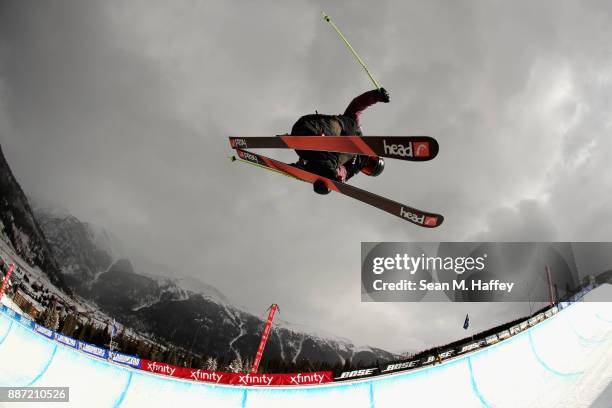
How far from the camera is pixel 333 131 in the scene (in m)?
7.77

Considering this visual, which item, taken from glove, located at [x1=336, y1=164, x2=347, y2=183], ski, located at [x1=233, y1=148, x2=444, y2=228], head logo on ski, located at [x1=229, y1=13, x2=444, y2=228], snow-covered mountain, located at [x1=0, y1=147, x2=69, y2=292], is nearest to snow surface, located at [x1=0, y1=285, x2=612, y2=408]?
ski, located at [x1=233, y1=148, x2=444, y2=228]

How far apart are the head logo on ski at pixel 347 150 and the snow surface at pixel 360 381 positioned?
864cm

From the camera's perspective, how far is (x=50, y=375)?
44.6ft

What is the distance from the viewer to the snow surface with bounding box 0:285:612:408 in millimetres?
13016

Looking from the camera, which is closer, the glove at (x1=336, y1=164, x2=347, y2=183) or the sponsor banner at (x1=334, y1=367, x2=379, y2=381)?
the glove at (x1=336, y1=164, x2=347, y2=183)

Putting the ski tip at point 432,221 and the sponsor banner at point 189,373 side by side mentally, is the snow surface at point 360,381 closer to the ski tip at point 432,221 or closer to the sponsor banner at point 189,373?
the sponsor banner at point 189,373

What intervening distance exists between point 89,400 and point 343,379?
30.1 feet

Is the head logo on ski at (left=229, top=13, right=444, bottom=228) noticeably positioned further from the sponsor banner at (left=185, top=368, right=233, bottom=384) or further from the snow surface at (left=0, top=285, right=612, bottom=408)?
the sponsor banner at (left=185, top=368, right=233, bottom=384)

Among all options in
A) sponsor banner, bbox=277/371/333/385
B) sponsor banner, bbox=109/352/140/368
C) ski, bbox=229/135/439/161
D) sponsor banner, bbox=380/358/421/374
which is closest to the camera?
ski, bbox=229/135/439/161

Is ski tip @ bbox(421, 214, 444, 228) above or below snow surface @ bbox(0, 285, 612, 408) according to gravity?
above

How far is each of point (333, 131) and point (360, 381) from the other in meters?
11.2

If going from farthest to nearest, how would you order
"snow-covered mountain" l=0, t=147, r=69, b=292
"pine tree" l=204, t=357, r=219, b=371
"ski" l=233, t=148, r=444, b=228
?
"snow-covered mountain" l=0, t=147, r=69, b=292
"pine tree" l=204, t=357, r=219, b=371
"ski" l=233, t=148, r=444, b=228

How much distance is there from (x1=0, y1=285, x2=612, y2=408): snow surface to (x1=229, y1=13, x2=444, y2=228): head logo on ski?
8640mm

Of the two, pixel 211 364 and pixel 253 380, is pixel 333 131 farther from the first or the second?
pixel 211 364
